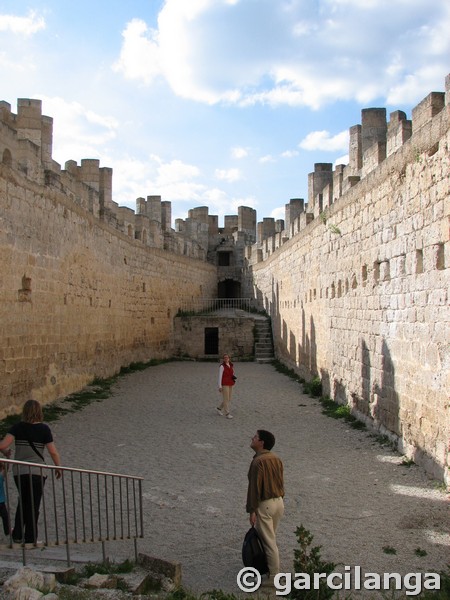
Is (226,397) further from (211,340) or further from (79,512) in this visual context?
(211,340)

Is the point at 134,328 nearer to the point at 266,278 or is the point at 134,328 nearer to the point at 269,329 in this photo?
the point at 269,329

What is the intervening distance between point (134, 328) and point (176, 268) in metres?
6.44

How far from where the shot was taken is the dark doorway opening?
24.8m

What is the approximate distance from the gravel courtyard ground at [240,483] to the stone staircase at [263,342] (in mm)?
9809

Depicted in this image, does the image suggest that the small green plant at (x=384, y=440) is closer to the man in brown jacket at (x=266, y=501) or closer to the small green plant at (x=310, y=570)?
the man in brown jacket at (x=266, y=501)

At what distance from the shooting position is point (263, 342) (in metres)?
24.2

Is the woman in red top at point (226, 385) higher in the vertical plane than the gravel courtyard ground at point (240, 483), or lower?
higher

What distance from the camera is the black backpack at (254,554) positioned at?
15.3ft

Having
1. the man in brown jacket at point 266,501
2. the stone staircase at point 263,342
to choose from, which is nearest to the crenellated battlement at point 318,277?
the stone staircase at point 263,342

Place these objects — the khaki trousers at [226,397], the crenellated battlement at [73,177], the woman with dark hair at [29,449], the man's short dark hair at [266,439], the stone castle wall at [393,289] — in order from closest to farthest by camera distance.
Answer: the man's short dark hair at [266,439] < the woman with dark hair at [29,449] < the stone castle wall at [393,289] < the crenellated battlement at [73,177] < the khaki trousers at [226,397]

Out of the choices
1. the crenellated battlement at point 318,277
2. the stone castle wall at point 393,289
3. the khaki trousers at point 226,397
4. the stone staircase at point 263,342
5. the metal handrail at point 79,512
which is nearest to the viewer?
the metal handrail at point 79,512

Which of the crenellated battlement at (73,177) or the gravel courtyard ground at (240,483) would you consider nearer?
the gravel courtyard ground at (240,483)

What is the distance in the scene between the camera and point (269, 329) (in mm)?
24953

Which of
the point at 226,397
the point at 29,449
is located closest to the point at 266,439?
the point at 29,449
